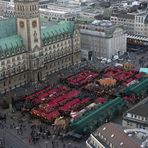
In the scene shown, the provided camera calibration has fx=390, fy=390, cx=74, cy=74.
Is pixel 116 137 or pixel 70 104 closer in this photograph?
pixel 116 137

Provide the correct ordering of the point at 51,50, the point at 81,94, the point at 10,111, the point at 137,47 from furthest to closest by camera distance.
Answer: the point at 137,47 < the point at 51,50 < the point at 81,94 < the point at 10,111

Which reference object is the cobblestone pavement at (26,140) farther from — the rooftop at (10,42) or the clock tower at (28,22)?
the clock tower at (28,22)

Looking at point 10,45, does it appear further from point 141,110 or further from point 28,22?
point 141,110

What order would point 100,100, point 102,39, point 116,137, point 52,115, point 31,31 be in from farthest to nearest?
point 102,39, point 31,31, point 100,100, point 52,115, point 116,137

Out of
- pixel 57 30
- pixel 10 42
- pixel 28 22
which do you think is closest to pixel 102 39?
pixel 57 30

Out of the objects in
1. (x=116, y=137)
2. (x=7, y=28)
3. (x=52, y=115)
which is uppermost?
(x=7, y=28)

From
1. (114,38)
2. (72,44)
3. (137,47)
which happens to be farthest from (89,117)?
(137,47)

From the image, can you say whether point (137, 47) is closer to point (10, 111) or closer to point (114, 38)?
point (114, 38)
